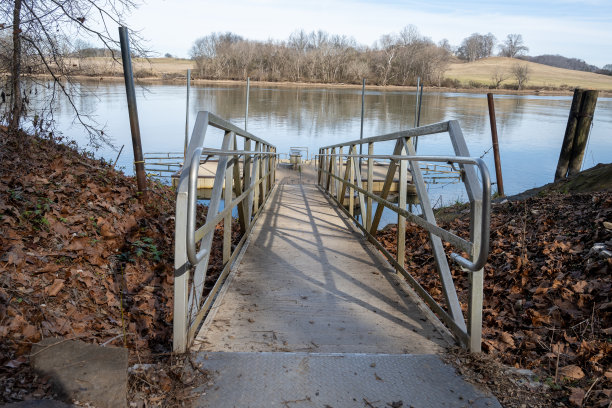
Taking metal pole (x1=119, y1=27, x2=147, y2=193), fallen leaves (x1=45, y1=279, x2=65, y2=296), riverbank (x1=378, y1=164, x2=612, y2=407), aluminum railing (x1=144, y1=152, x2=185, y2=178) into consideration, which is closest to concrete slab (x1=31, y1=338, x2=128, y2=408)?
fallen leaves (x1=45, y1=279, x2=65, y2=296)

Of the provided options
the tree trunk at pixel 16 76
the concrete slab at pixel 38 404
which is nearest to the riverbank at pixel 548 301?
the concrete slab at pixel 38 404

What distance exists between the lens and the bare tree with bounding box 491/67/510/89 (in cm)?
8784

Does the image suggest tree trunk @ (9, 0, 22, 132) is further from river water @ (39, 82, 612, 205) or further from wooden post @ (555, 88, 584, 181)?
wooden post @ (555, 88, 584, 181)

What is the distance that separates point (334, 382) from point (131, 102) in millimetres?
4014

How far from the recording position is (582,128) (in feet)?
26.1

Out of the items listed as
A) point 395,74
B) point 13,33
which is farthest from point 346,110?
point 13,33

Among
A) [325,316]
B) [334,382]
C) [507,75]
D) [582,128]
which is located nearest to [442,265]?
[325,316]

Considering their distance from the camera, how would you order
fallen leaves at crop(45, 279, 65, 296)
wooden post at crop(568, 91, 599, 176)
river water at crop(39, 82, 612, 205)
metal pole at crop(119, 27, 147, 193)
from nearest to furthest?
fallen leaves at crop(45, 279, 65, 296) → metal pole at crop(119, 27, 147, 193) → wooden post at crop(568, 91, 599, 176) → river water at crop(39, 82, 612, 205)

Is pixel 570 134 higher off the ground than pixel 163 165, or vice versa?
pixel 570 134

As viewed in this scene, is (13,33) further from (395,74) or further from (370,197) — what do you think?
(395,74)

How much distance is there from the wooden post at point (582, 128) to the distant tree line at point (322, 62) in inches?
3373

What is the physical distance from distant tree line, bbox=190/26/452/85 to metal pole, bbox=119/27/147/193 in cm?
8872

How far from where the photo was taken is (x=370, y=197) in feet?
15.1

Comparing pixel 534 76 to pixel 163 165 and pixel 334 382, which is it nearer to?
pixel 163 165
